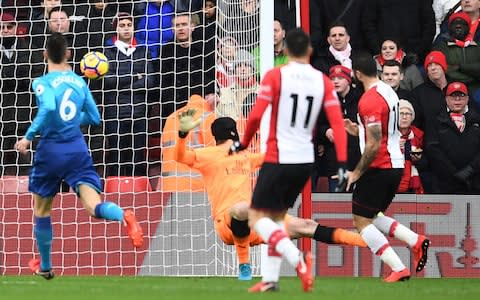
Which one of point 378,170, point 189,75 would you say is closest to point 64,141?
point 378,170

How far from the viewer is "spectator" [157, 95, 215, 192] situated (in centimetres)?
1627

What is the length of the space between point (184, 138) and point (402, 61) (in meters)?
4.92

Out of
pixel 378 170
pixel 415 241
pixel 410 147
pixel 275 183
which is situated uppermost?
pixel 275 183

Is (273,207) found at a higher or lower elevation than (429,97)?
lower

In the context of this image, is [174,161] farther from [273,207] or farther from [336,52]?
[273,207]

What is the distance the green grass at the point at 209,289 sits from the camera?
1113 cm

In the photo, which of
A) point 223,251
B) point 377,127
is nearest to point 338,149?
point 377,127

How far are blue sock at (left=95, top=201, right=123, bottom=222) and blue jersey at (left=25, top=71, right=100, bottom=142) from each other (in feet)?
2.28

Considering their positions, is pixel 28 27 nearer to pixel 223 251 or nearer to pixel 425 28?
pixel 223 251

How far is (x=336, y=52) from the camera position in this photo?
17.2m

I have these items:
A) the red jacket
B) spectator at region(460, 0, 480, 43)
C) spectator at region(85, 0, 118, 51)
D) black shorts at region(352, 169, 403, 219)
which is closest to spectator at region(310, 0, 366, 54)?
spectator at region(460, 0, 480, 43)

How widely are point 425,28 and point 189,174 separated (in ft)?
11.9

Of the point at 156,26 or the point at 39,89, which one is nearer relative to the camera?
the point at 39,89

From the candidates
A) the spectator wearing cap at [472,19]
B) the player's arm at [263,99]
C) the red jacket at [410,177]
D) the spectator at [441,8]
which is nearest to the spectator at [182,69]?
the red jacket at [410,177]
